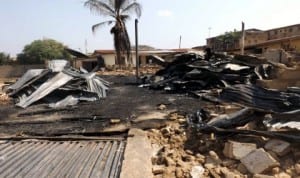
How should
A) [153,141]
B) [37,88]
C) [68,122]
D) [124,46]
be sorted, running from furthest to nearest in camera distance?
[124,46] < [37,88] < [68,122] < [153,141]

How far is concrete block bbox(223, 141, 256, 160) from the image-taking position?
11.3 ft

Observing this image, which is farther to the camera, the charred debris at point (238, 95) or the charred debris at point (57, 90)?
the charred debris at point (57, 90)

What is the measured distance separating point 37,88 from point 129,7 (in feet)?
49.2

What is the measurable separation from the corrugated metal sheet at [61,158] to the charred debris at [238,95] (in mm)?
1289

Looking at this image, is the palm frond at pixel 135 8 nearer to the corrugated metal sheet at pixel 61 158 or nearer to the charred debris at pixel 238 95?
the charred debris at pixel 238 95

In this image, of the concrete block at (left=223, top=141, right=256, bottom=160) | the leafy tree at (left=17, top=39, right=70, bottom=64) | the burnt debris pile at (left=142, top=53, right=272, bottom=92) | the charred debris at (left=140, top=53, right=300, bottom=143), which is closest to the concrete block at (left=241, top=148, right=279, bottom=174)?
the concrete block at (left=223, top=141, right=256, bottom=160)

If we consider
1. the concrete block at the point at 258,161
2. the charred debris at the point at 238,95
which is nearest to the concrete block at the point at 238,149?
the concrete block at the point at 258,161

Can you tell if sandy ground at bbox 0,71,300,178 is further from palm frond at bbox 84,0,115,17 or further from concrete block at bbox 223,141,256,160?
palm frond at bbox 84,0,115,17

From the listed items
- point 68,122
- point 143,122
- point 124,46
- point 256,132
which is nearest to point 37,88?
point 68,122

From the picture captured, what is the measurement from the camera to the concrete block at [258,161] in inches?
123

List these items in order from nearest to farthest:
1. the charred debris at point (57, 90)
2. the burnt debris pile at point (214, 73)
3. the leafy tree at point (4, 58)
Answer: the charred debris at point (57, 90) → the burnt debris pile at point (214, 73) → the leafy tree at point (4, 58)

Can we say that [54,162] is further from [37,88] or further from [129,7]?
[129,7]

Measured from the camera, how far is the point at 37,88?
848cm

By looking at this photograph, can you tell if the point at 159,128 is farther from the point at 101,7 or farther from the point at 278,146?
the point at 101,7
